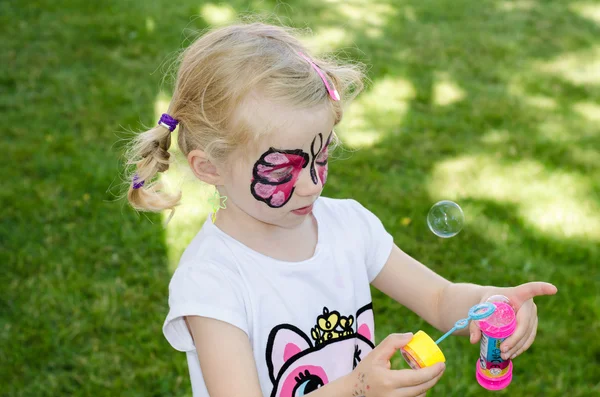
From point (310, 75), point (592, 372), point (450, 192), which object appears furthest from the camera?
point (450, 192)

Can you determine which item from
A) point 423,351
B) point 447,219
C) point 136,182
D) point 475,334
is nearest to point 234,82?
point 136,182

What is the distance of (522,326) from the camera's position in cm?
171

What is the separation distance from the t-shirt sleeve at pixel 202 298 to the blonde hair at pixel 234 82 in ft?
0.93

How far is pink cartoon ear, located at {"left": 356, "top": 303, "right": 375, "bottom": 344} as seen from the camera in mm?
1906

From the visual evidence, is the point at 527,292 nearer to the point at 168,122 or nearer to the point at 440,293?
the point at 440,293

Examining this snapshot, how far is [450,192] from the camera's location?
388cm

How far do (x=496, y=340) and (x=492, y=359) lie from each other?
7 cm

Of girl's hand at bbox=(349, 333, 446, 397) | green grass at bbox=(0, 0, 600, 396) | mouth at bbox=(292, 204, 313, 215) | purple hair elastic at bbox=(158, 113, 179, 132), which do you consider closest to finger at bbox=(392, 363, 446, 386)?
girl's hand at bbox=(349, 333, 446, 397)

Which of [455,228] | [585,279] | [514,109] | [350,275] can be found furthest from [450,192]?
[350,275]

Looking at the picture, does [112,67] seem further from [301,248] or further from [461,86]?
[301,248]

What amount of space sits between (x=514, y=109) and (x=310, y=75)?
3.45 metres

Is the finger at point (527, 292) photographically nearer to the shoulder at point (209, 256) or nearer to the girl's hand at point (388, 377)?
the girl's hand at point (388, 377)

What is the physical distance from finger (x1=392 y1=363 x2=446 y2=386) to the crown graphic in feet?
A: 1.19

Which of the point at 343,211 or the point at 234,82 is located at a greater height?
the point at 234,82
